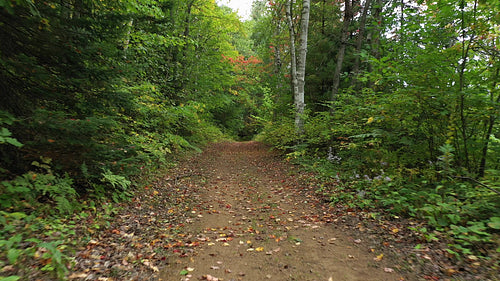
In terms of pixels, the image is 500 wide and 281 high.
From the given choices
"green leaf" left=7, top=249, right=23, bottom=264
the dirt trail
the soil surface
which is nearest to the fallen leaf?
the soil surface

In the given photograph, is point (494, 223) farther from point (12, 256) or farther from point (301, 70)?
point (301, 70)

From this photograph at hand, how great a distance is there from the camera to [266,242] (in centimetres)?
426

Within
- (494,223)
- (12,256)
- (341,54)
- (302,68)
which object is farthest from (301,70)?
(12,256)

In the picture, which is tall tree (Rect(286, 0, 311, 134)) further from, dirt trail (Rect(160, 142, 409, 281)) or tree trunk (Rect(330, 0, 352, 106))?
dirt trail (Rect(160, 142, 409, 281))

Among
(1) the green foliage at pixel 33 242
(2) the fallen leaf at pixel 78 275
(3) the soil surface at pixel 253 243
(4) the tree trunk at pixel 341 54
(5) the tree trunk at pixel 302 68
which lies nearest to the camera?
(1) the green foliage at pixel 33 242

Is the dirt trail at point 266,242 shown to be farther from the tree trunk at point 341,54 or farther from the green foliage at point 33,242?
the tree trunk at point 341,54

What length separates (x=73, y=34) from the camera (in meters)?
4.27

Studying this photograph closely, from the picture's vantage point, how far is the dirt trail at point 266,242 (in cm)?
336

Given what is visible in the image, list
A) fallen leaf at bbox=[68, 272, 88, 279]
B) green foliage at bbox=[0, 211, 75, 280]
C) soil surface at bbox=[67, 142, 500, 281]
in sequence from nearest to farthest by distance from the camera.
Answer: green foliage at bbox=[0, 211, 75, 280], fallen leaf at bbox=[68, 272, 88, 279], soil surface at bbox=[67, 142, 500, 281]

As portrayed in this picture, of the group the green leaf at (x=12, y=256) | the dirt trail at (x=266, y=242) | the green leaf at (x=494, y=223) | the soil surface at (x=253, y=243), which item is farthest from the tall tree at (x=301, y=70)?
the green leaf at (x=12, y=256)

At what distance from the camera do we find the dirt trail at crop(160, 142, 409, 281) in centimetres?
336

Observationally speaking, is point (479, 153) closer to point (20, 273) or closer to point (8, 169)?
point (20, 273)

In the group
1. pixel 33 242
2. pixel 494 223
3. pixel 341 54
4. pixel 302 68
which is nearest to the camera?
pixel 33 242

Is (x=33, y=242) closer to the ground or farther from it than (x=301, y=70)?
closer to the ground
